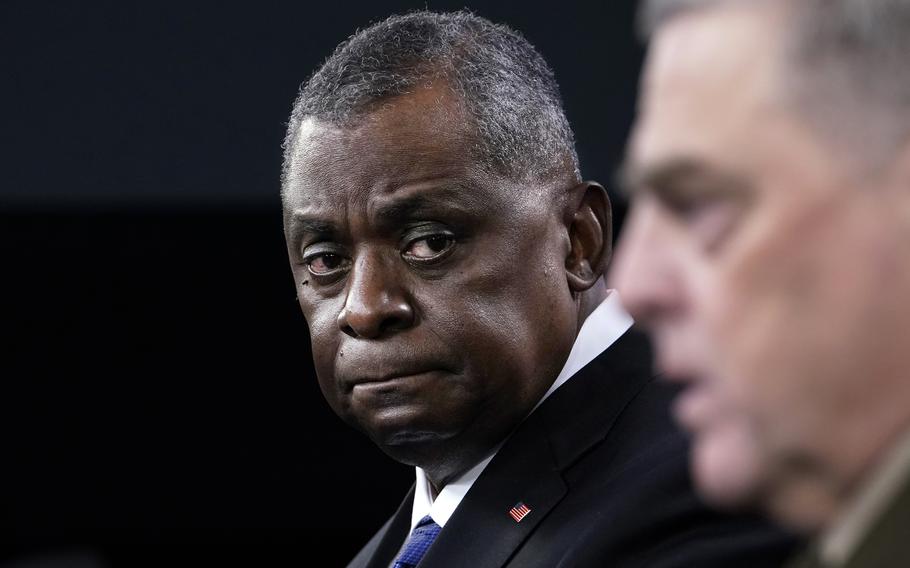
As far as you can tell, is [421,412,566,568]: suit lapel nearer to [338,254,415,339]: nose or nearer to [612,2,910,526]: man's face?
[338,254,415,339]: nose

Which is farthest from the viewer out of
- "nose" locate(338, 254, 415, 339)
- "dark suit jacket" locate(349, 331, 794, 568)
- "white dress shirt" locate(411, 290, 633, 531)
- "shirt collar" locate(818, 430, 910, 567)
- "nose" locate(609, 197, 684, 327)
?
"white dress shirt" locate(411, 290, 633, 531)

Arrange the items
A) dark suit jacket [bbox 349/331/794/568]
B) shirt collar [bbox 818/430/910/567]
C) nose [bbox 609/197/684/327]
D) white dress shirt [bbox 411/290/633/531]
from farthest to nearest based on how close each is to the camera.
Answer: white dress shirt [bbox 411/290/633/531], dark suit jacket [bbox 349/331/794/568], nose [bbox 609/197/684/327], shirt collar [bbox 818/430/910/567]

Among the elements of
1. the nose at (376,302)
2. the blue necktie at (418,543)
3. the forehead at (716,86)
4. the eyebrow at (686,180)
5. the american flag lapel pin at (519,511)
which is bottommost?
the american flag lapel pin at (519,511)

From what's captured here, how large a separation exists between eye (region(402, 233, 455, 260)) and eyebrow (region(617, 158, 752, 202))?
89 centimetres

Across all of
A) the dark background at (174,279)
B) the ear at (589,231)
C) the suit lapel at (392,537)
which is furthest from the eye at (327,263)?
the dark background at (174,279)

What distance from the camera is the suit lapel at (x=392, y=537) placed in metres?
2.22

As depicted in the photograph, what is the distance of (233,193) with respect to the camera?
357 centimetres

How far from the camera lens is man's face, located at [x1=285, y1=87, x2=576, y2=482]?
1854 mm

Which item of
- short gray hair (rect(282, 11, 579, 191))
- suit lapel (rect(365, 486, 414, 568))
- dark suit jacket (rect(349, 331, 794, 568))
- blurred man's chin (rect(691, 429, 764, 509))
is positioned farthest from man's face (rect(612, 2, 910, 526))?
suit lapel (rect(365, 486, 414, 568))

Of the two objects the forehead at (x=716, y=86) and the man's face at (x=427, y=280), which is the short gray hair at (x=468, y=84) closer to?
the man's face at (x=427, y=280)

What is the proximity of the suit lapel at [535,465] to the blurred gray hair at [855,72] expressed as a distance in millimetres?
1044

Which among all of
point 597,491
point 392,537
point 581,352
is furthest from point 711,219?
point 392,537

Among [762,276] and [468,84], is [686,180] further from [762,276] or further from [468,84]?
[468,84]

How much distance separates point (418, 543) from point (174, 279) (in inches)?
80.4
